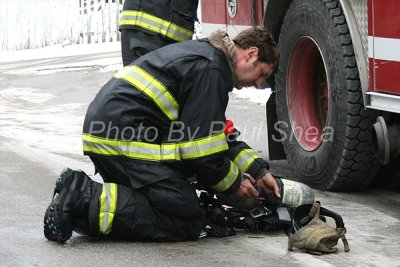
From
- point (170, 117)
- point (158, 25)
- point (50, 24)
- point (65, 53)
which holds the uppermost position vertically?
point (50, 24)

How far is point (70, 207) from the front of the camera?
17.1 ft

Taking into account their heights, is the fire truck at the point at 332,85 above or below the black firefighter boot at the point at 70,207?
above

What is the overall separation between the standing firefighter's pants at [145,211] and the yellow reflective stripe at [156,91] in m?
0.34

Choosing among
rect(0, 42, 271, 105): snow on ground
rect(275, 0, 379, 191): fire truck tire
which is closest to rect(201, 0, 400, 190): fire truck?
rect(275, 0, 379, 191): fire truck tire

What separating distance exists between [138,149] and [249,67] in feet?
2.24

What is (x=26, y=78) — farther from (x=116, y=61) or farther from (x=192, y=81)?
(x=192, y=81)

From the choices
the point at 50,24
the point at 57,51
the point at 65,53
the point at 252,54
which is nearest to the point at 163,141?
the point at 252,54

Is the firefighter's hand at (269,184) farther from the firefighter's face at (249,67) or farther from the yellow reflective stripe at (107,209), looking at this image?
the yellow reflective stripe at (107,209)

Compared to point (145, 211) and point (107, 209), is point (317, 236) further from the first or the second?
point (107, 209)

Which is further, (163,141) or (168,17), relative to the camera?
(168,17)

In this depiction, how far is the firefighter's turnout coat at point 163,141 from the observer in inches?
204

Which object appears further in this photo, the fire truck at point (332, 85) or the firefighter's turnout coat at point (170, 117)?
the fire truck at point (332, 85)

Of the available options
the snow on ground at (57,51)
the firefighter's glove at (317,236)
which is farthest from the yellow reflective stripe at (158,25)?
the snow on ground at (57,51)

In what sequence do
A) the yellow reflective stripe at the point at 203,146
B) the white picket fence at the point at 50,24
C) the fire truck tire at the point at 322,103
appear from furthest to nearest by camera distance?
the white picket fence at the point at 50,24 → the fire truck tire at the point at 322,103 → the yellow reflective stripe at the point at 203,146
